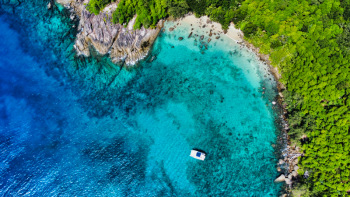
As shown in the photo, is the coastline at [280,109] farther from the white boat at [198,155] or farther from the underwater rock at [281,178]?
the white boat at [198,155]

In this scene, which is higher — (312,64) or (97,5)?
(97,5)

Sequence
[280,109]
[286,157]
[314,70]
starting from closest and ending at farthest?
[314,70] < [286,157] < [280,109]

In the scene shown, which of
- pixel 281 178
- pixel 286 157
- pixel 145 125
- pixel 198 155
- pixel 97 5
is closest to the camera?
pixel 281 178

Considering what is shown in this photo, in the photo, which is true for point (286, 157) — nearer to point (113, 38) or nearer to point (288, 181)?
point (288, 181)

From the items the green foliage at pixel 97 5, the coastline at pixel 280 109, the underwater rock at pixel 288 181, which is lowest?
the underwater rock at pixel 288 181

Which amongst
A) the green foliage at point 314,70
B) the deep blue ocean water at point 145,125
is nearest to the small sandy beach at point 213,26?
the deep blue ocean water at point 145,125

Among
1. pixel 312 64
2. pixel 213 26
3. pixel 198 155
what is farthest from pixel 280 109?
pixel 213 26

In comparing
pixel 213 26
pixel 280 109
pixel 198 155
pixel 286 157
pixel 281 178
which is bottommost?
pixel 281 178

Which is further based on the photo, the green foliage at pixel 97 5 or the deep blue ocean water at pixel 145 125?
the green foliage at pixel 97 5
